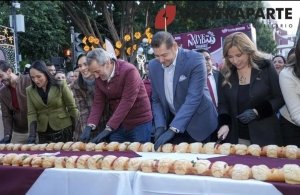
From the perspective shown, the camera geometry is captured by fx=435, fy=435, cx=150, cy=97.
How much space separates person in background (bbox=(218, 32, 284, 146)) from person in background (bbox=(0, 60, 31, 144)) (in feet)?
6.77

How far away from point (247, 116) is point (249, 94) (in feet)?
0.71

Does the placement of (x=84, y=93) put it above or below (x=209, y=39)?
below

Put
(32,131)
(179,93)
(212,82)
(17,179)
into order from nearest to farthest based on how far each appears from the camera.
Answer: (17,179)
(179,93)
(32,131)
(212,82)

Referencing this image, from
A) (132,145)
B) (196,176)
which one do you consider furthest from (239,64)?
(196,176)

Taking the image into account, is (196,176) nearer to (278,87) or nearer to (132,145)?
(132,145)

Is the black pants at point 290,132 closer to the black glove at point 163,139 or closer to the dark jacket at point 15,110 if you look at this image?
the black glove at point 163,139

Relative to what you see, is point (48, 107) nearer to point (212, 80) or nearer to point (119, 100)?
point (119, 100)

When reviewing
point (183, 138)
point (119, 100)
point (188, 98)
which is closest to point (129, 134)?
point (119, 100)

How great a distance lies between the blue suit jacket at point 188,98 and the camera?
2.90 m

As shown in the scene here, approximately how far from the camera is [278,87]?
9.34ft

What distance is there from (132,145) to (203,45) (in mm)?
5988

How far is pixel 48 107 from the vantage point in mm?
3867

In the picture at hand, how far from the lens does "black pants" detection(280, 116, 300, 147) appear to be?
2.88 meters

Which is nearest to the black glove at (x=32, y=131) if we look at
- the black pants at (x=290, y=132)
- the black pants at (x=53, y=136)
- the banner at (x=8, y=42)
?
the black pants at (x=53, y=136)
